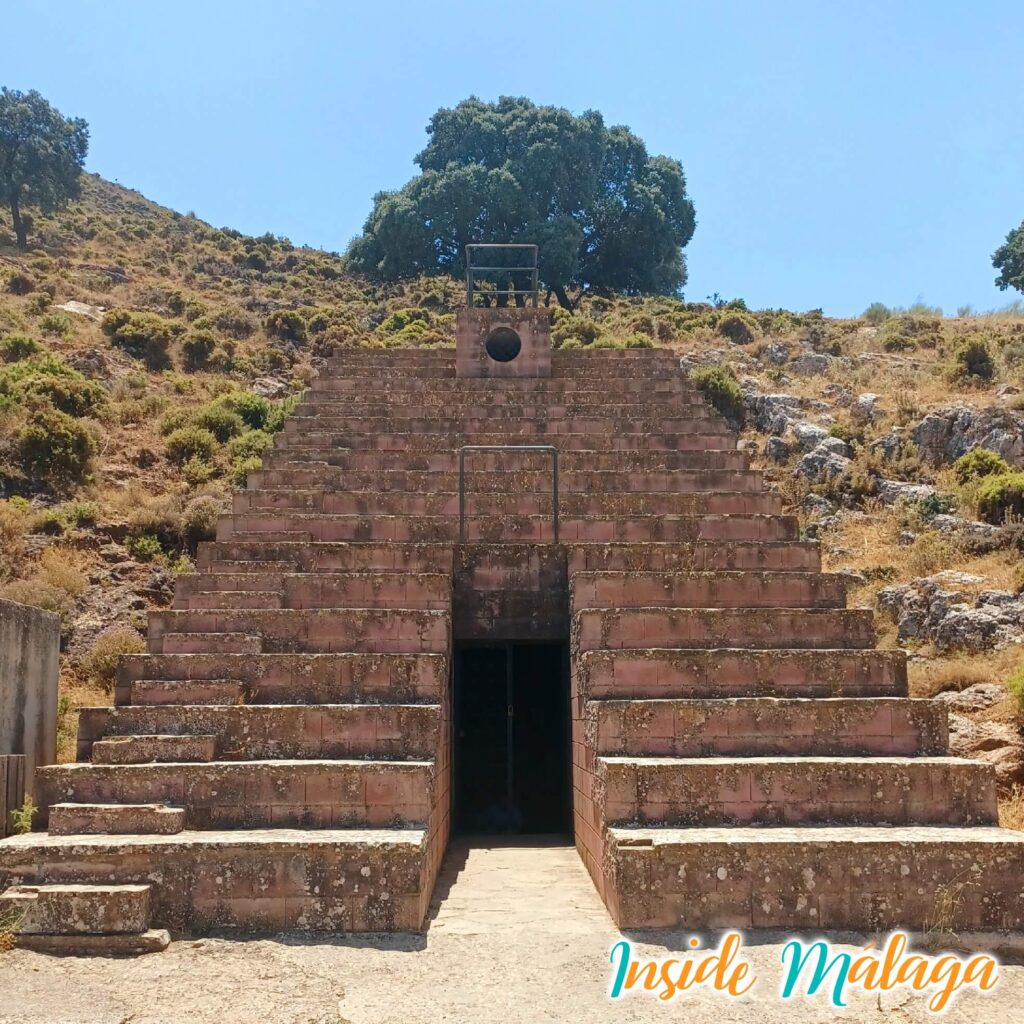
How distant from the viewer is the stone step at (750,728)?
7.33 m

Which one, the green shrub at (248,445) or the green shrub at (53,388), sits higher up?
the green shrub at (53,388)

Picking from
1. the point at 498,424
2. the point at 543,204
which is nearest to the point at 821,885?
the point at 498,424

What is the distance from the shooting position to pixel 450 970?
536cm

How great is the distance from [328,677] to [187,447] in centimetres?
1486

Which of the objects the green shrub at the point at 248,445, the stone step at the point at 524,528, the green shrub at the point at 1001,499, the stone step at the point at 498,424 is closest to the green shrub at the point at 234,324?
the green shrub at the point at 248,445

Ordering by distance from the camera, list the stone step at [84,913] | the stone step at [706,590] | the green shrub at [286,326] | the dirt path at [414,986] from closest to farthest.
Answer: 1. the dirt path at [414,986]
2. the stone step at [84,913]
3. the stone step at [706,590]
4. the green shrub at [286,326]

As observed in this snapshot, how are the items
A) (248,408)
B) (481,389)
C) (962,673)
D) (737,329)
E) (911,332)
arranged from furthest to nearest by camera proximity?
1. (737,329)
2. (911,332)
3. (248,408)
4. (481,389)
5. (962,673)

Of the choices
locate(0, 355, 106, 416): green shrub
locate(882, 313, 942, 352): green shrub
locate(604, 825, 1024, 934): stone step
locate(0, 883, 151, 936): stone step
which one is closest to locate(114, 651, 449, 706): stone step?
locate(0, 883, 151, 936): stone step

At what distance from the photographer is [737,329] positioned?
102ft

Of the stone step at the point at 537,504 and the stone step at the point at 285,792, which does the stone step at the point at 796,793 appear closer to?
the stone step at the point at 285,792

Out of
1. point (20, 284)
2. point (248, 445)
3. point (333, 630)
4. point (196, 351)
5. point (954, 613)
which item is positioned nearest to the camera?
point (333, 630)

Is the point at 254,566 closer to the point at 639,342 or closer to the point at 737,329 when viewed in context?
the point at 639,342

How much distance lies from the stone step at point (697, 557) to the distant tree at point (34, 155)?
4111 centimetres

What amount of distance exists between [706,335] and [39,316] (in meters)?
21.0
